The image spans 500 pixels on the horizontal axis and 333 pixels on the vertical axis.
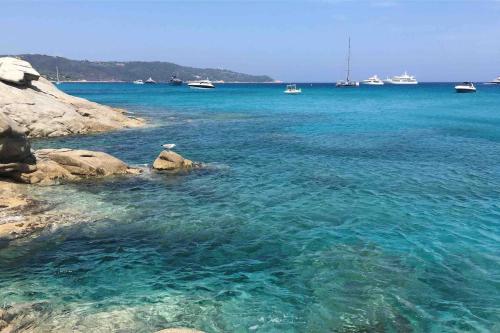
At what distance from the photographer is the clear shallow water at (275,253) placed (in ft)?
39.4

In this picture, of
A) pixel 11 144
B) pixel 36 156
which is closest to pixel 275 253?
pixel 11 144

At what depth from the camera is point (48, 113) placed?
44.8 metres

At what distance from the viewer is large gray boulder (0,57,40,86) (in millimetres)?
42469

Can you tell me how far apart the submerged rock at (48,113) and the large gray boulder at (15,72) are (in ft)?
1.19

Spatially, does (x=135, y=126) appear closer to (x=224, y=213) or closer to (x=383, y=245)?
(x=224, y=213)

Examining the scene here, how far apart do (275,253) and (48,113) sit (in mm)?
36888

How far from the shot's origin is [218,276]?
46.9 feet

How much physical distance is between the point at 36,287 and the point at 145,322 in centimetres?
417

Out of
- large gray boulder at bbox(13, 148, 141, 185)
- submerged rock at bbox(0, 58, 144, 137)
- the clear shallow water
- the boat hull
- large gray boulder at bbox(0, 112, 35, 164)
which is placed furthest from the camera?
the boat hull

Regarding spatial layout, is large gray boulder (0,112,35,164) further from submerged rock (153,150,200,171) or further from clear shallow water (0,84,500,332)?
submerged rock (153,150,200,171)

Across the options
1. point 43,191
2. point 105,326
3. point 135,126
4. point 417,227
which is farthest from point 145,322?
point 135,126

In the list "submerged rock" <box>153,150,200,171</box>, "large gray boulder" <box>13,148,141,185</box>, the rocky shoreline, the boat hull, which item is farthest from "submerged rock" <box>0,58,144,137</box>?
the boat hull

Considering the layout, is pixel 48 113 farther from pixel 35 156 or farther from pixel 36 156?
pixel 35 156

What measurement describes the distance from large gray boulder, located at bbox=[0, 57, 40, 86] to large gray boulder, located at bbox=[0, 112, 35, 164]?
21785mm
